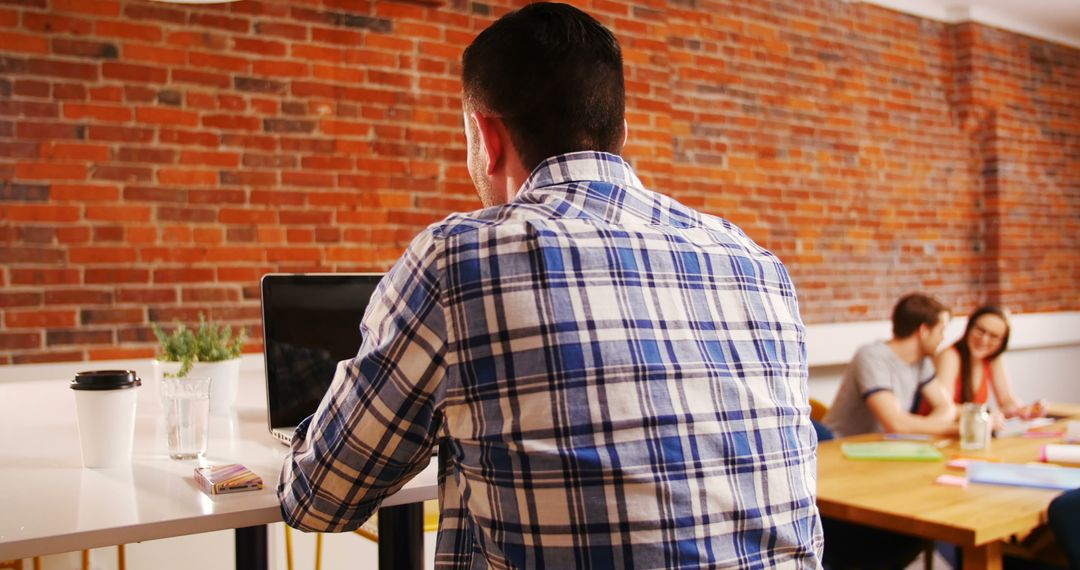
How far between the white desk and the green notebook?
1983 mm

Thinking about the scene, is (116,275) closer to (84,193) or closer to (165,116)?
(84,193)

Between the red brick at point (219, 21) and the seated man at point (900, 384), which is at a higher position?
the red brick at point (219, 21)

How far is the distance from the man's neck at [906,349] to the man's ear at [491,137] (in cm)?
324

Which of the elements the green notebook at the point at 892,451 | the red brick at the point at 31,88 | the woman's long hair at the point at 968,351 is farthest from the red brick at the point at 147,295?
the woman's long hair at the point at 968,351

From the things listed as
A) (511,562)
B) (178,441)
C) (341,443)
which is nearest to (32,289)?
(178,441)

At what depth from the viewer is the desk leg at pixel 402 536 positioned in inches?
62.7

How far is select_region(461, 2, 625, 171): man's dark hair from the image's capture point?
4.00ft

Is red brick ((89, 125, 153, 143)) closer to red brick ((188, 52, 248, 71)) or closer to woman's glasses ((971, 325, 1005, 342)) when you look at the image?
red brick ((188, 52, 248, 71))

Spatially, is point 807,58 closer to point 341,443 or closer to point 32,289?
point 32,289

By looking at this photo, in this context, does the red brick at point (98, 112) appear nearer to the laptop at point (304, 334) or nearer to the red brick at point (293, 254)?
the red brick at point (293, 254)

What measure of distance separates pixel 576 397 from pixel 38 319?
109 inches

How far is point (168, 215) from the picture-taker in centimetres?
341

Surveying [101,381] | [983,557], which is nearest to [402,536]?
[101,381]

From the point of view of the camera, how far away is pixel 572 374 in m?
1.06
